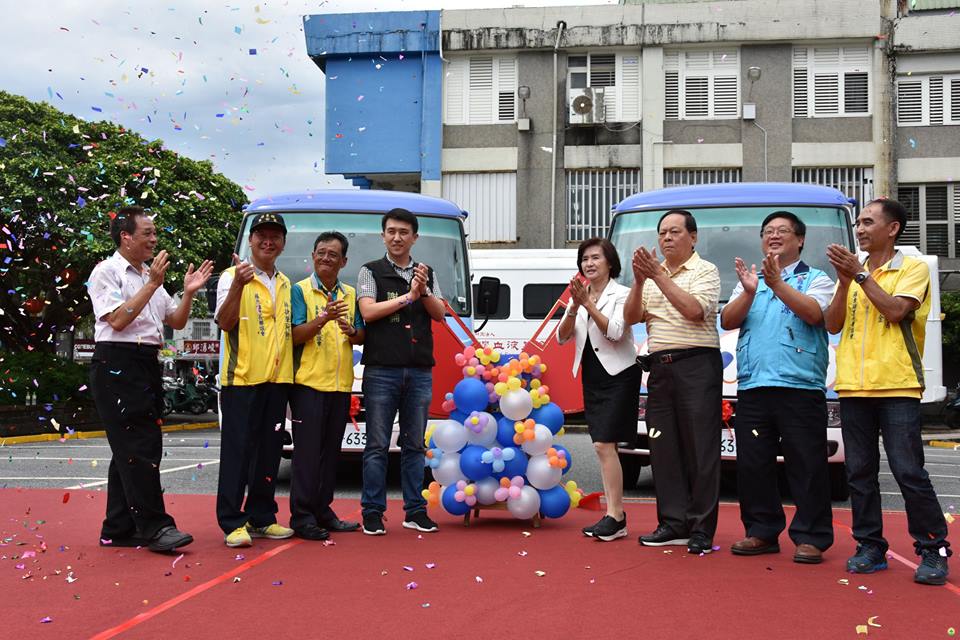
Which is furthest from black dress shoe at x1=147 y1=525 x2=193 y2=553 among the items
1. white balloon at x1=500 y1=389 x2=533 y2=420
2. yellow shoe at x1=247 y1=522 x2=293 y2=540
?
white balloon at x1=500 y1=389 x2=533 y2=420

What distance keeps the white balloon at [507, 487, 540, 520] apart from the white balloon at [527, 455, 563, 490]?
7 centimetres

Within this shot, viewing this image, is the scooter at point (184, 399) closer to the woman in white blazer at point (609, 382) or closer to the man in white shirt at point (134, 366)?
the man in white shirt at point (134, 366)

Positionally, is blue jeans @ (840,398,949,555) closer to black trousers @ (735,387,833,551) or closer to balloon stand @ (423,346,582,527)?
black trousers @ (735,387,833,551)

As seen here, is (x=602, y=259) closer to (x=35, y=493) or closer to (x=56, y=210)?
(x=35, y=493)

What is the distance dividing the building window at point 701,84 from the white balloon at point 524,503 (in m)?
21.0

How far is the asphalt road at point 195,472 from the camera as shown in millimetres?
10734

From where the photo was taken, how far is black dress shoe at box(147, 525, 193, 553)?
6250 millimetres

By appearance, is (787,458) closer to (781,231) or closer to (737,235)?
(781,231)

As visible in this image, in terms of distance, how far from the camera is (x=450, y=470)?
24.8 ft

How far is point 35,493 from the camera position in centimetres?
980

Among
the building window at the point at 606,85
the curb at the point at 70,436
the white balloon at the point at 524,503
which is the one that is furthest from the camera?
the building window at the point at 606,85

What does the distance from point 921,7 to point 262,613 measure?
88.9 feet

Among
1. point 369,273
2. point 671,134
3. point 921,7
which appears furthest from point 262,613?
point 921,7

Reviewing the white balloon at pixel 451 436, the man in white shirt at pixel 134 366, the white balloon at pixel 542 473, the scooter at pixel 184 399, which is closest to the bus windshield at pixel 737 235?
the white balloon at pixel 542 473
